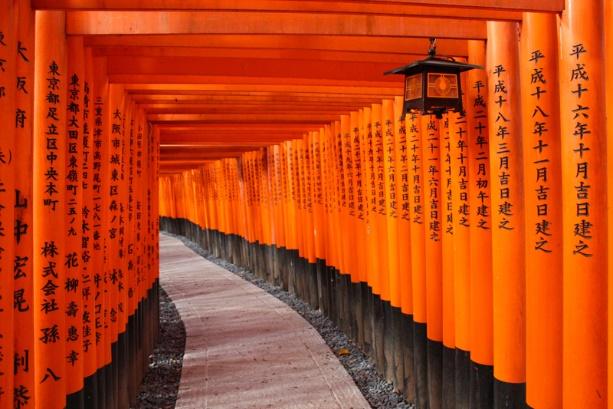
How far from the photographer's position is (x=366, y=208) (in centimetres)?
834

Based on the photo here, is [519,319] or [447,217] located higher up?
[447,217]

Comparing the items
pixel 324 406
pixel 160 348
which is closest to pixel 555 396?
pixel 324 406

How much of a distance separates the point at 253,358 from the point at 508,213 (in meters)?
5.51

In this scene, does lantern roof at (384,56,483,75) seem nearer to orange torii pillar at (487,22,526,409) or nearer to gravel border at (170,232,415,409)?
orange torii pillar at (487,22,526,409)

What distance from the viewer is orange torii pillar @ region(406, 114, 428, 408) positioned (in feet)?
20.1

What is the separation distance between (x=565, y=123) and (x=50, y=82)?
138 inches

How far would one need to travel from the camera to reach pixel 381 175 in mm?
7621

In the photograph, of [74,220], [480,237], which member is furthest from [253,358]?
[480,237]

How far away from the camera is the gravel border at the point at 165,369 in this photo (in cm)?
696

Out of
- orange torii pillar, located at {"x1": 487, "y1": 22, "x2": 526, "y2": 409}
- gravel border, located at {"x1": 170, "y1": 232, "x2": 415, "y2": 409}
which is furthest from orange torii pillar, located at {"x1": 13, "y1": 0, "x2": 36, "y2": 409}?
gravel border, located at {"x1": 170, "y1": 232, "x2": 415, "y2": 409}

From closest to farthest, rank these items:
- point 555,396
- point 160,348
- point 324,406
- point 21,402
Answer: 1. point 21,402
2. point 555,396
3. point 324,406
4. point 160,348

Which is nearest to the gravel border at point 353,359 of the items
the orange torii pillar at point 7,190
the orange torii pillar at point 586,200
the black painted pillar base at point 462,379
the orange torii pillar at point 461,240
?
the black painted pillar base at point 462,379

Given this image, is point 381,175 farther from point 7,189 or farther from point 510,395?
point 7,189

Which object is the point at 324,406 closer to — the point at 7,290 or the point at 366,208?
the point at 366,208
